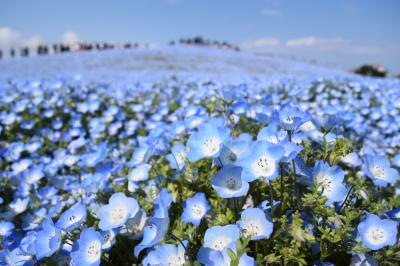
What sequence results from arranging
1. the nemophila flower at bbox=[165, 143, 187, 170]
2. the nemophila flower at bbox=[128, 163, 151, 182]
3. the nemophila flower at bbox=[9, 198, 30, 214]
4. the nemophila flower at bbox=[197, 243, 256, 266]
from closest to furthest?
the nemophila flower at bbox=[197, 243, 256, 266]
the nemophila flower at bbox=[165, 143, 187, 170]
the nemophila flower at bbox=[128, 163, 151, 182]
the nemophila flower at bbox=[9, 198, 30, 214]

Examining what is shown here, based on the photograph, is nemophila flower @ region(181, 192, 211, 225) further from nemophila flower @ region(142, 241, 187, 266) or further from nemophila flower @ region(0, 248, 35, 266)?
nemophila flower @ region(0, 248, 35, 266)

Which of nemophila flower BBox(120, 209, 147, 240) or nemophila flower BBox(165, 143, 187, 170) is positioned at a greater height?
nemophila flower BBox(165, 143, 187, 170)

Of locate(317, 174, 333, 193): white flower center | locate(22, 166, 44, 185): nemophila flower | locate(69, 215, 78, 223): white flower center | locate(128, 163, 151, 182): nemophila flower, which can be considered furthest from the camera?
locate(22, 166, 44, 185): nemophila flower

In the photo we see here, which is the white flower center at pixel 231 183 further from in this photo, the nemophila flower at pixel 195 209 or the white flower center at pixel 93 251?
the white flower center at pixel 93 251

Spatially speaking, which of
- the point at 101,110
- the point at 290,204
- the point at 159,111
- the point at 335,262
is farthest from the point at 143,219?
the point at 101,110

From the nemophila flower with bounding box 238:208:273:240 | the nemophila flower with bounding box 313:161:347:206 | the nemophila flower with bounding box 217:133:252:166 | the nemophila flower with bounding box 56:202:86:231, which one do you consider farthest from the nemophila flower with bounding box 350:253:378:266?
the nemophila flower with bounding box 56:202:86:231

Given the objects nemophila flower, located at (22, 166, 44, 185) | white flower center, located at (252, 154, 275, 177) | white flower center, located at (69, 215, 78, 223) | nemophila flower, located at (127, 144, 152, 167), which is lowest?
nemophila flower, located at (22, 166, 44, 185)

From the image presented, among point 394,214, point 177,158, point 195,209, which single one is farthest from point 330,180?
point 177,158

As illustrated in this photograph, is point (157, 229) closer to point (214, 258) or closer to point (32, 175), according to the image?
point (214, 258)
